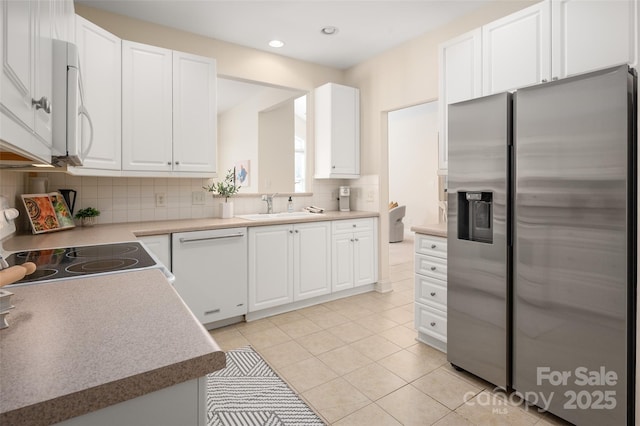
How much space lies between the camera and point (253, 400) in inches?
79.3

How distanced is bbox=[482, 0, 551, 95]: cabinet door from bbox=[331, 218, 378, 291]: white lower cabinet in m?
1.86

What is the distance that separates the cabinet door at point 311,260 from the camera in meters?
3.40

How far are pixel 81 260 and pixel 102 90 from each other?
5.28 ft

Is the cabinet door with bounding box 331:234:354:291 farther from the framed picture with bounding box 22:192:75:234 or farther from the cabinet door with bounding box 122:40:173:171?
the framed picture with bounding box 22:192:75:234

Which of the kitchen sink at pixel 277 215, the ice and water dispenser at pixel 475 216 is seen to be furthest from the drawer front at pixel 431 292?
the kitchen sink at pixel 277 215

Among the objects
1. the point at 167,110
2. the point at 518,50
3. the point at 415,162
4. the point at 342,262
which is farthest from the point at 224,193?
the point at 415,162

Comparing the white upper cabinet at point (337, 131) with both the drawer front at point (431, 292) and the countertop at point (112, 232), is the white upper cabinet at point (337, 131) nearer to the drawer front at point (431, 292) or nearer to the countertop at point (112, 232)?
the countertop at point (112, 232)

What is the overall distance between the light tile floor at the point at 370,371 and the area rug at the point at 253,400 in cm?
7

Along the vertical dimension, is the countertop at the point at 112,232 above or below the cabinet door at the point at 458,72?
below

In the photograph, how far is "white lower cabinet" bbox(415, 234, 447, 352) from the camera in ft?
8.21

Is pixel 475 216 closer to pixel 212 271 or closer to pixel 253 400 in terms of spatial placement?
pixel 253 400

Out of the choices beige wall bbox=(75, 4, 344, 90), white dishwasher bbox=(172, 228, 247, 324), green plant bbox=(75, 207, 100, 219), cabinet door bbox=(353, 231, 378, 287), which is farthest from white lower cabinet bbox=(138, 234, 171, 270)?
cabinet door bbox=(353, 231, 378, 287)

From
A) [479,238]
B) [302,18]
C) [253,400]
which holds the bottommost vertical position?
[253,400]

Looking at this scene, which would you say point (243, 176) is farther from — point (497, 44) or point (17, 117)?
point (17, 117)
